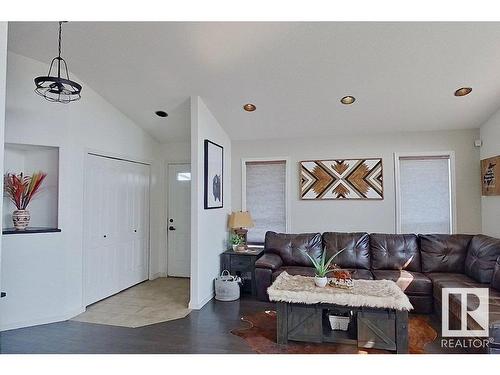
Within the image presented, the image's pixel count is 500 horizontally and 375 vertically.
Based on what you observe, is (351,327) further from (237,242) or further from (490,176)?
(490,176)

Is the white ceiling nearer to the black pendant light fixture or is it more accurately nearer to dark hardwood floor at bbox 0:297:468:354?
the black pendant light fixture

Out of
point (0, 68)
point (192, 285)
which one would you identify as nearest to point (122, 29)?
point (0, 68)

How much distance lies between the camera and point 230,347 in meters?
2.78

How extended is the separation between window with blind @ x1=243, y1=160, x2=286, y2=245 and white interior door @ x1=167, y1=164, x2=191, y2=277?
3.47ft

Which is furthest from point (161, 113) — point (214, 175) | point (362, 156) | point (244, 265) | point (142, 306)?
point (362, 156)

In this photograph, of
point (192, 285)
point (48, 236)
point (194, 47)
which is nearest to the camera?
point (194, 47)

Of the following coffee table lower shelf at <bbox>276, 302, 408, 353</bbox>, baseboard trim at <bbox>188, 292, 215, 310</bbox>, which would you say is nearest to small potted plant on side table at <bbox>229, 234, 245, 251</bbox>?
baseboard trim at <bbox>188, 292, 215, 310</bbox>

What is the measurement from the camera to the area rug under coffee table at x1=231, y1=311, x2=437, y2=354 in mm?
2676

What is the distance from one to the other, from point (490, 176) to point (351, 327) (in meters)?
2.84

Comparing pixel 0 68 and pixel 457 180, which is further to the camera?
pixel 457 180

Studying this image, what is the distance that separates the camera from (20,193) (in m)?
3.37

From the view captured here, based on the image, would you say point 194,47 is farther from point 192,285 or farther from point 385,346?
point 385,346

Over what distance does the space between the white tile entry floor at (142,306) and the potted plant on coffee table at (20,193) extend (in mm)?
1253

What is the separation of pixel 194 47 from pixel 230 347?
9.43 ft
